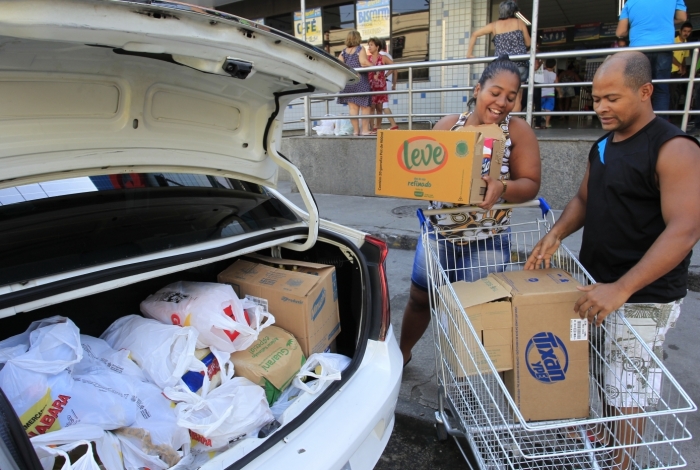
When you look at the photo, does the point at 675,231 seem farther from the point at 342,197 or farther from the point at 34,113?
the point at 342,197

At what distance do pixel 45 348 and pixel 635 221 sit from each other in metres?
2.20

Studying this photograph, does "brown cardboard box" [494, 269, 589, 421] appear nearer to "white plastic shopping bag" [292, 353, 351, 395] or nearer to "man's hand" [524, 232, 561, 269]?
"man's hand" [524, 232, 561, 269]

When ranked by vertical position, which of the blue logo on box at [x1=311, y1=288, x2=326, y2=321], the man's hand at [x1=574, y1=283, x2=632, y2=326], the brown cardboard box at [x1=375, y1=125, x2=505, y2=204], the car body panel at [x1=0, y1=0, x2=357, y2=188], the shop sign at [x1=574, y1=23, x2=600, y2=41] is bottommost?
the blue logo on box at [x1=311, y1=288, x2=326, y2=321]

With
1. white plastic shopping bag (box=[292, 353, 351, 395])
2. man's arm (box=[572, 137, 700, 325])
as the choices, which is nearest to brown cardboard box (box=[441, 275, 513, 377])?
man's arm (box=[572, 137, 700, 325])

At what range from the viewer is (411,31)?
32.7 feet

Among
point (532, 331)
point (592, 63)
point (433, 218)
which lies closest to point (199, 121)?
point (433, 218)

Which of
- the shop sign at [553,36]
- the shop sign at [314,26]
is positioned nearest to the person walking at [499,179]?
the shop sign at [314,26]

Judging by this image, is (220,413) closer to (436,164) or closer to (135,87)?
(135,87)

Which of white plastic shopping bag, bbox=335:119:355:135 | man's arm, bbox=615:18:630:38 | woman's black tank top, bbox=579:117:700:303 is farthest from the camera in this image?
white plastic shopping bag, bbox=335:119:355:135

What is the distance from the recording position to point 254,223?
7.44 ft

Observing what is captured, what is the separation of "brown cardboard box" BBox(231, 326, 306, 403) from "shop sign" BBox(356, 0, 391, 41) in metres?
9.63

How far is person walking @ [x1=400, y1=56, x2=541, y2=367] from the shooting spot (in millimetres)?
2340

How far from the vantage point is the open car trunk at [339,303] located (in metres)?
2.00

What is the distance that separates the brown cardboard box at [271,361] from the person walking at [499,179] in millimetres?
887
